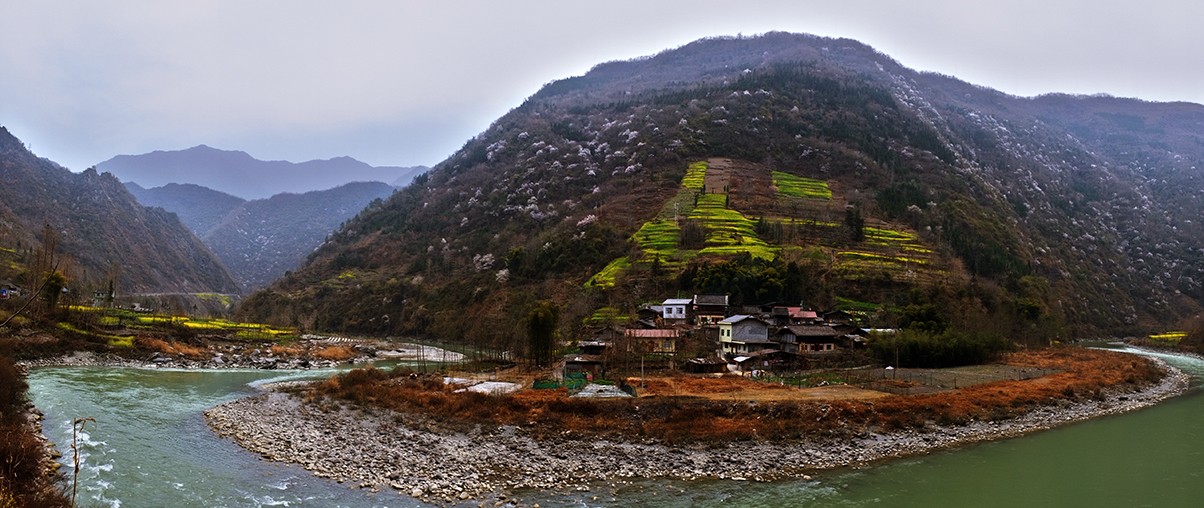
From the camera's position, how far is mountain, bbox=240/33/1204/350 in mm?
66250

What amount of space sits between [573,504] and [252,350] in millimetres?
55056

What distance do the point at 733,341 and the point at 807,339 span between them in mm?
5256

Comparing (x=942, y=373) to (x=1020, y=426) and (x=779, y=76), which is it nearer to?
(x=1020, y=426)

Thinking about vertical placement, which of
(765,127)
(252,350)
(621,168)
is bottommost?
(252,350)

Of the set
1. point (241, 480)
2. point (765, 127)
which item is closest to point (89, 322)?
point (241, 480)

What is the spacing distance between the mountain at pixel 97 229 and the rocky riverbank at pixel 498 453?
98.3 m

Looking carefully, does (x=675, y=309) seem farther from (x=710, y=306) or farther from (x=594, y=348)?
(x=594, y=348)

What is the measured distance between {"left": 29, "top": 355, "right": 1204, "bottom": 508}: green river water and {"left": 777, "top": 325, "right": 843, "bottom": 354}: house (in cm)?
1671

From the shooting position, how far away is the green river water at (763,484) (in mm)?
20386

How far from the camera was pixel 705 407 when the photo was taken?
30484mm

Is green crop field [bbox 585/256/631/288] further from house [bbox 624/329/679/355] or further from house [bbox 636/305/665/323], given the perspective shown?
house [bbox 624/329/679/355]

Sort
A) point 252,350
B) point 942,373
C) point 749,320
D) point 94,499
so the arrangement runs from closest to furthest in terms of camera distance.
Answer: point 94,499, point 942,373, point 749,320, point 252,350

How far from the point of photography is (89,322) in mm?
57344

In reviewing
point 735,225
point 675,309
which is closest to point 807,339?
point 675,309
